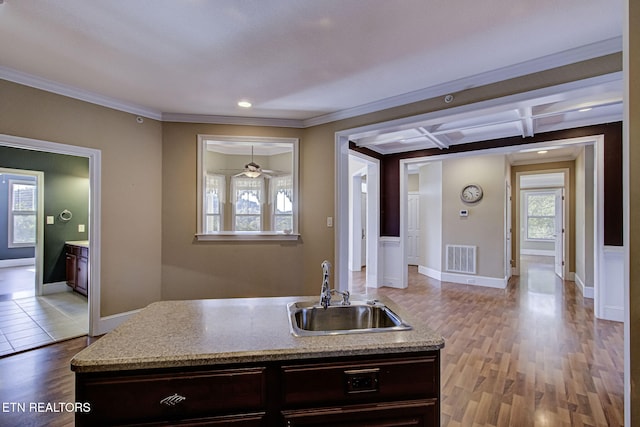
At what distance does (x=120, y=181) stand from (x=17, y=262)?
6249 millimetres

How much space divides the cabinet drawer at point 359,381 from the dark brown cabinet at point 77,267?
4861 mm

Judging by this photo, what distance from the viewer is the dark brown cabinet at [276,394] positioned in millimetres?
1008

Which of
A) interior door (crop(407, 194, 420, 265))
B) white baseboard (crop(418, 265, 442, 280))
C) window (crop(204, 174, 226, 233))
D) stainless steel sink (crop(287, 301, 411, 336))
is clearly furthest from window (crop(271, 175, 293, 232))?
stainless steel sink (crop(287, 301, 411, 336))

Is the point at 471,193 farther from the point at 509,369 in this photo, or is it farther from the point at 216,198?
the point at 216,198

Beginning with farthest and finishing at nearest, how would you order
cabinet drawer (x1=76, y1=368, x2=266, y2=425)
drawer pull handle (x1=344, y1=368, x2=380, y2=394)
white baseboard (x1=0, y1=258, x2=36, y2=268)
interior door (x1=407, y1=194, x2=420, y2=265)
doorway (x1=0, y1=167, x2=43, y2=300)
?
1. interior door (x1=407, y1=194, x2=420, y2=265)
2. white baseboard (x1=0, y1=258, x2=36, y2=268)
3. doorway (x1=0, y1=167, x2=43, y2=300)
4. drawer pull handle (x1=344, y1=368, x2=380, y2=394)
5. cabinet drawer (x1=76, y1=368, x2=266, y2=425)

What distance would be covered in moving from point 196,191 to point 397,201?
139 inches

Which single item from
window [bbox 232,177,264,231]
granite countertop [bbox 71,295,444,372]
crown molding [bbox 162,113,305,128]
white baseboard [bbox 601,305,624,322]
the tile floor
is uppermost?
crown molding [bbox 162,113,305,128]

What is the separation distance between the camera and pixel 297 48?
2273mm

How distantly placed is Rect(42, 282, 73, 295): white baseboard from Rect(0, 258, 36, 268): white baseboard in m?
2.95

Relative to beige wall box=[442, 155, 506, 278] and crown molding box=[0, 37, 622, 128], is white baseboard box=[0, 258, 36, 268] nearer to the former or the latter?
crown molding box=[0, 37, 622, 128]

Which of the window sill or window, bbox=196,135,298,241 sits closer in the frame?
the window sill

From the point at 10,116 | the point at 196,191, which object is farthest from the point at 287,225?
the point at 10,116

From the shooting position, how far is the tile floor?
3.10 m

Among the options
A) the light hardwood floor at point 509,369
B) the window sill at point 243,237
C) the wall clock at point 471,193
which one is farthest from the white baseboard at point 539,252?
the window sill at point 243,237
